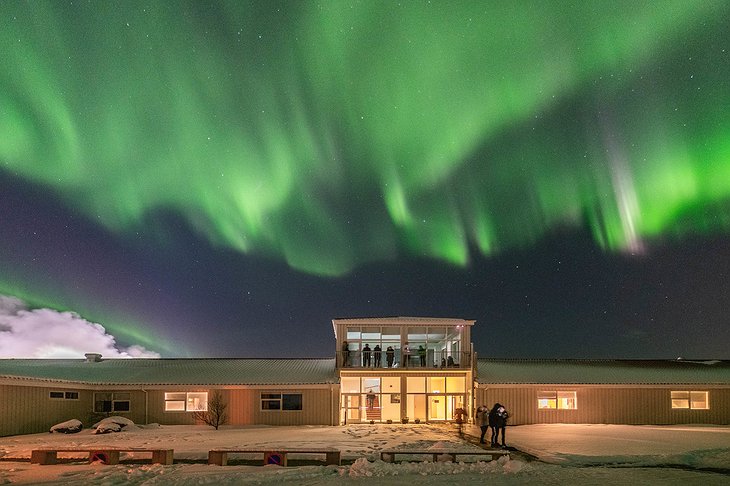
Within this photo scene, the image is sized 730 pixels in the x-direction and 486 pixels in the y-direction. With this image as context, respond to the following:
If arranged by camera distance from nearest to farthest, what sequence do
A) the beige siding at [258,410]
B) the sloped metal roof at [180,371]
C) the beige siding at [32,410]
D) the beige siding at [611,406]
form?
the beige siding at [32,410] < the beige siding at [258,410] < the sloped metal roof at [180,371] < the beige siding at [611,406]

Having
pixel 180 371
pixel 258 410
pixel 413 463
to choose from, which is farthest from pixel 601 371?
pixel 180 371

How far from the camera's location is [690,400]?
3306 cm

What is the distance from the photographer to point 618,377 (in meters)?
33.9

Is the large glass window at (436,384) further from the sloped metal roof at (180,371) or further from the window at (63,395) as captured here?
the window at (63,395)

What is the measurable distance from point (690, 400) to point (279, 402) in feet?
63.8

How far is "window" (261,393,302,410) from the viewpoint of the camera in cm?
3231

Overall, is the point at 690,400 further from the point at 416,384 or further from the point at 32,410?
the point at 32,410

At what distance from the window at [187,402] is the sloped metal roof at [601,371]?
12.9 meters

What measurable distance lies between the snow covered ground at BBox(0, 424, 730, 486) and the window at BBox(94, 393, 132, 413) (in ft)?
18.3

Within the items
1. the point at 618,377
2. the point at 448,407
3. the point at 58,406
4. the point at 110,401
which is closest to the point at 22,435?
the point at 58,406

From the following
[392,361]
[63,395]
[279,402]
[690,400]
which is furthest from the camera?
[392,361]

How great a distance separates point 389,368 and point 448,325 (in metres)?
3.66

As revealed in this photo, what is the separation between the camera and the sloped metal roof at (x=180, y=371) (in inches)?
1271

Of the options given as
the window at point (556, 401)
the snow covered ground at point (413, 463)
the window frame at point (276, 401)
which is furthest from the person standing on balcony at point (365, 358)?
the window at point (556, 401)
